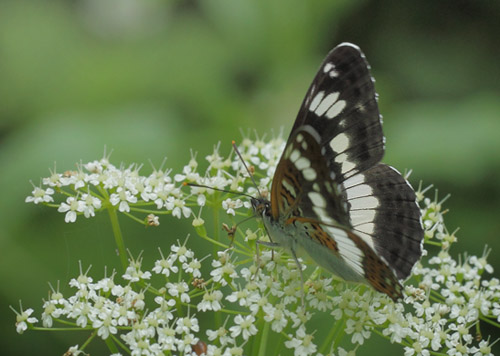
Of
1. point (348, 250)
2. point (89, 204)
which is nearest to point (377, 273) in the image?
point (348, 250)

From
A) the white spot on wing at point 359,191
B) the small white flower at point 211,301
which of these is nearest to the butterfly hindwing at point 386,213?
the white spot on wing at point 359,191

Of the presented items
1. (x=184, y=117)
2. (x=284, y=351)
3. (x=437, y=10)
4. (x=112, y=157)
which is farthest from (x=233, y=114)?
(x=437, y=10)

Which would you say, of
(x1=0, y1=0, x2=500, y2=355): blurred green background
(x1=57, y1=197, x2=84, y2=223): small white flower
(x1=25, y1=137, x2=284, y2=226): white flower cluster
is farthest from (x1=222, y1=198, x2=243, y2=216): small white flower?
(x1=0, y1=0, x2=500, y2=355): blurred green background

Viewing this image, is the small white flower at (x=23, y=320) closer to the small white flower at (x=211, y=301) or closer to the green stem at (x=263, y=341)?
the small white flower at (x=211, y=301)

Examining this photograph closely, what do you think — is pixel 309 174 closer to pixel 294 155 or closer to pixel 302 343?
pixel 294 155

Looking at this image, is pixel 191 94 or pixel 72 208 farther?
pixel 191 94

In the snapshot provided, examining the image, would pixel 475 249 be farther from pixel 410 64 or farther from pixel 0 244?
pixel 0 244
